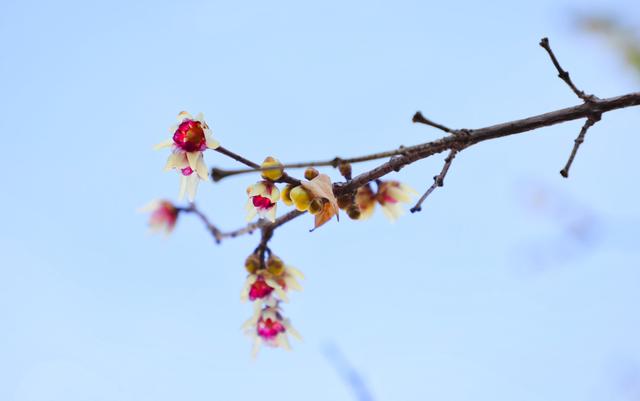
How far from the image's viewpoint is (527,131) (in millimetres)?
1659

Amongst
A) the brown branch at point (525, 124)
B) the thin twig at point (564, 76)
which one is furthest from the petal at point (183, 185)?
the thin twig at point (564, 76)

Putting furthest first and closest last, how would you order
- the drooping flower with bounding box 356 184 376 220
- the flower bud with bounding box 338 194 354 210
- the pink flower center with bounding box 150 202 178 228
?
the pink flower center with bounding box 150 202 178 228, the drooping flower with bounding box 356 184 376 220, the flower bud with bounding box 338 194 354 210

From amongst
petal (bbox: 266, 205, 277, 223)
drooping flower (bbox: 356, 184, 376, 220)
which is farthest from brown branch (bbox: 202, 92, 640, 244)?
drooping flower (bbox: 356, 184, 376, 220)

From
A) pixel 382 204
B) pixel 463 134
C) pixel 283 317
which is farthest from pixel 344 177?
pixel 283 317

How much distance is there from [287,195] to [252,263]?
1.90ft

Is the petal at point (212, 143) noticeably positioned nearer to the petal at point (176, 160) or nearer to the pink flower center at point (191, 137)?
the pink flower center at point (191, 137)

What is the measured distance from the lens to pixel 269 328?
2.82 metres

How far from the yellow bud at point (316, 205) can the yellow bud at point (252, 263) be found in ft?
2.23

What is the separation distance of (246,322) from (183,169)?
0.81 m

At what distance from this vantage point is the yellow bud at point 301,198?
6.62ft

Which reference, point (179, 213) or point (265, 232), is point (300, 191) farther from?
point (179, 213)

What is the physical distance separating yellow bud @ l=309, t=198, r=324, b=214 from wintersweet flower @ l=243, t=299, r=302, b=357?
2.76ft

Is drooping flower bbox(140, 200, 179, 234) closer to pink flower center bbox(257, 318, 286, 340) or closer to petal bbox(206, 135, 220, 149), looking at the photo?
pink flower center bbox(257, 318, 286, 340)

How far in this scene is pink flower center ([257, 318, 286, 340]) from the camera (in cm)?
281
